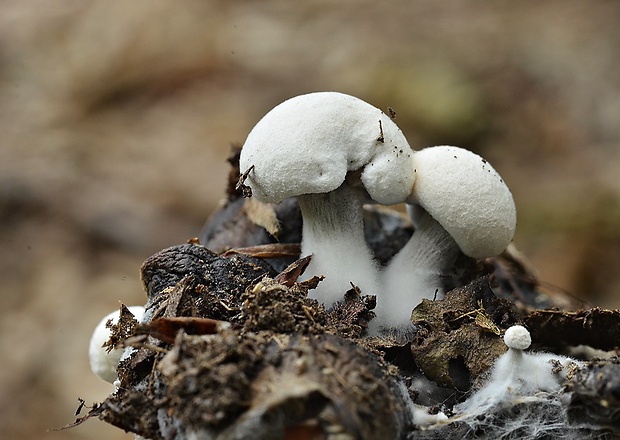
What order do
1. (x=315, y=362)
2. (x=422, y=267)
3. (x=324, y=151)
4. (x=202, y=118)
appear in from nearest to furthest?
(x=315, y=362) < (x=324, y=151) < (x=422, y=267) < (x=202, y=118)

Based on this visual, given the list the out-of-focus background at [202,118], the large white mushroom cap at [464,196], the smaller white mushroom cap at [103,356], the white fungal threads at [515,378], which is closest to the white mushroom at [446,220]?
the large white mushroom cap at [464,196]

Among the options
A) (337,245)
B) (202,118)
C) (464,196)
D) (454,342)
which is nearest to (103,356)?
(337,245)

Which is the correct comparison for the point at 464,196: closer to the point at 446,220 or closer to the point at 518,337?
the point at 446,220

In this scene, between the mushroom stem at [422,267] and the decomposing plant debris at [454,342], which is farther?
the mushroom stem at [422,267]

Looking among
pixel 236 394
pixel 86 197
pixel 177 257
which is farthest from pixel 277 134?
pixel 86 197

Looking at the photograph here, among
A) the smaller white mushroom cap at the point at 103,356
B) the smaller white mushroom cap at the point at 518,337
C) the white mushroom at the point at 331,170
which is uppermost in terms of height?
the white mushroom at the point at 331,170

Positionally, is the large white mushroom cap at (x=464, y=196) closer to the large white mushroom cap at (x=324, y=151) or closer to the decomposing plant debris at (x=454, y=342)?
the large white mushroom cap at (x=324, y=151)

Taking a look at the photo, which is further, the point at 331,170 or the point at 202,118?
the point at 202,118
